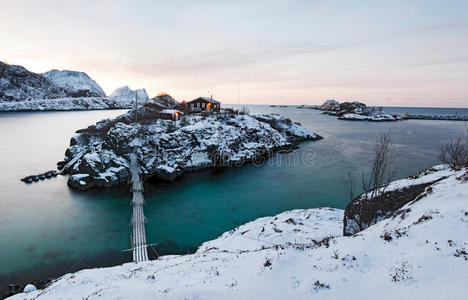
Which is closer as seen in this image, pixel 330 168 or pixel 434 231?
pixel 434 231

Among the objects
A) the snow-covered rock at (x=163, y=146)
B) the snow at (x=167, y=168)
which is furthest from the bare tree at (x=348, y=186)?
the snow at (x=167, y=168)

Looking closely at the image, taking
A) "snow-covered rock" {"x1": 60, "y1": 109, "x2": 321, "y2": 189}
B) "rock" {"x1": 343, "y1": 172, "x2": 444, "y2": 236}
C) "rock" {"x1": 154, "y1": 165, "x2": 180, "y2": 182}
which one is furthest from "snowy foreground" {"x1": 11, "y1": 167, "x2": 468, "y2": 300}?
"snow-covered rock" {"x1": 60, "y1": 109, "x2": 321, "y2": 189}

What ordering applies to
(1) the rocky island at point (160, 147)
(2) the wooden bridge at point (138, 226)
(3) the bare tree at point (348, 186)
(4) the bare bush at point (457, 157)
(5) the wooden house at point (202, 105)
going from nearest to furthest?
(4) the bare bush at point (457, 157) → (2) the wooden bridge at point (138, 226) → (3) the bare tree at point (348, 186) → (1) the rocky island at point (160, 147) → (5) the wooden house at point (202, 105)

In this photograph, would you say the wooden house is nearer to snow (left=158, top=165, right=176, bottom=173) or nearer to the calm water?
the calm water

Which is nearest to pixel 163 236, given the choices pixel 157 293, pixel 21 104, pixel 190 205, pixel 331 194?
pixel 190 205

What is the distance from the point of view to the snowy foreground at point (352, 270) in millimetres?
7152

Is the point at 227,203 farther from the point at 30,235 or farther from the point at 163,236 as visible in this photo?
the point at 30,235

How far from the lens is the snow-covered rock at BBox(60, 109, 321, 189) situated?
129ft

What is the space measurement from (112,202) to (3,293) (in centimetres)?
1679

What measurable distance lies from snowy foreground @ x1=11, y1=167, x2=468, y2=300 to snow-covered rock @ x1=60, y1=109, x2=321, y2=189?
101 feet

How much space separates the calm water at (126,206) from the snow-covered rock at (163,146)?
327cm

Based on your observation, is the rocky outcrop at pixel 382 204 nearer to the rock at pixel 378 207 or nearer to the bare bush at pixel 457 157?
the rock at pixel 378 207

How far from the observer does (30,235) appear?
24.9 meters

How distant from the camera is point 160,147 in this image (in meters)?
48.1
